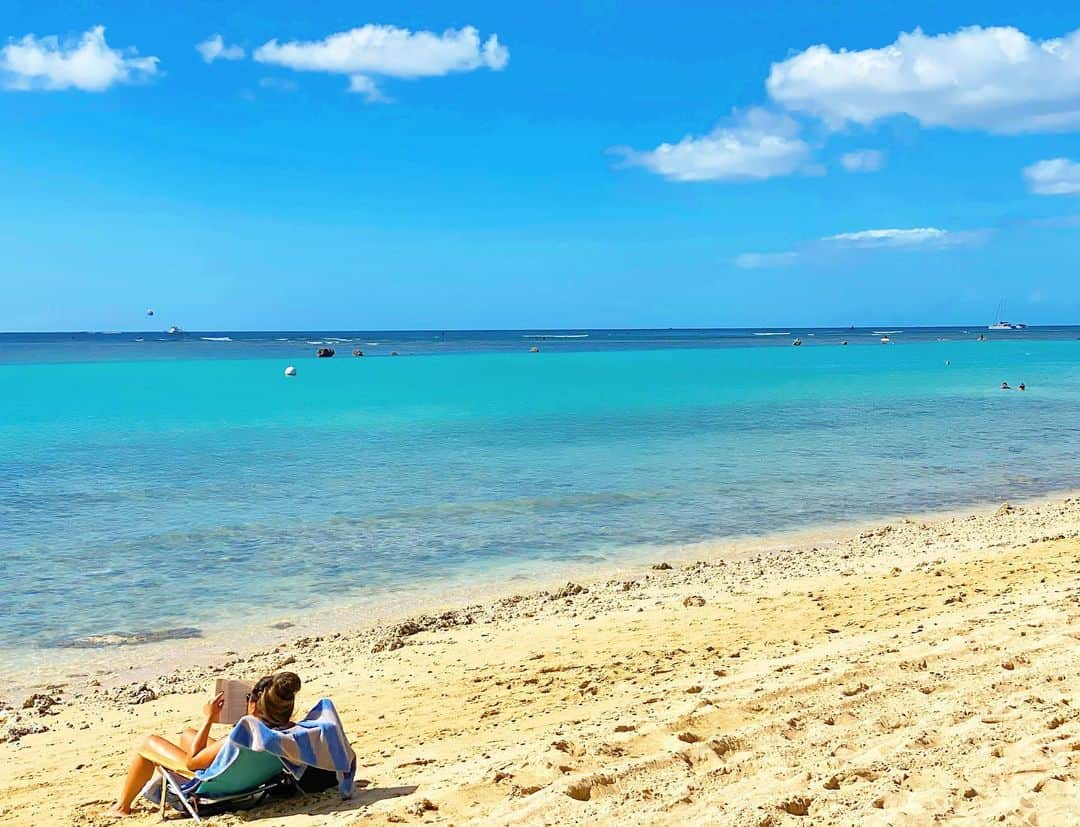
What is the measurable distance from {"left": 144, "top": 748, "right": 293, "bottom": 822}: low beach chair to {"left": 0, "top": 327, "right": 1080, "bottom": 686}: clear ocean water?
5.22 m

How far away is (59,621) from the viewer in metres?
11.7

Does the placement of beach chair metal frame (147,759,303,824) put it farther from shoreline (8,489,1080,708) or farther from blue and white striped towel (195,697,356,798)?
shoreline (8,489,1080,708)

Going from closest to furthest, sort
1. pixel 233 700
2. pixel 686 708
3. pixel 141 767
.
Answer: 1. pixel 233 700
2. pixel 141 767
3. pixel 686 708

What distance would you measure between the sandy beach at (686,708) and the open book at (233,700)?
612 millimetres

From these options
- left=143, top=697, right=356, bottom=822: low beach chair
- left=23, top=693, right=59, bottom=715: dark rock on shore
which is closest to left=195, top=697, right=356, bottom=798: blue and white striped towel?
left=143, top=697, right=356, bottom=822: low beach chair

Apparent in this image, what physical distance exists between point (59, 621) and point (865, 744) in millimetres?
9475

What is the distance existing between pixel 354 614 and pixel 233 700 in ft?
19.5

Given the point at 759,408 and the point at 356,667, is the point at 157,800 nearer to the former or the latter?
the point at 356,667

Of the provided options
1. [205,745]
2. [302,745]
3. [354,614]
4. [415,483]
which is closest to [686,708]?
[302,745]

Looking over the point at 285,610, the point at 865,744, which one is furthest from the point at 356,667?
the point at 865,744

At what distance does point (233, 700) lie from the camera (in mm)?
6203

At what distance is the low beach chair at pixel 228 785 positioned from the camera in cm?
607

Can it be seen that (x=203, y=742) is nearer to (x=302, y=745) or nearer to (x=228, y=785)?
(x=228, y=785)

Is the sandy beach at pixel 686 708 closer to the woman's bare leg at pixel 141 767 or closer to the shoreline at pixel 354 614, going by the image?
the woman's bare leg at pixel 141 767
